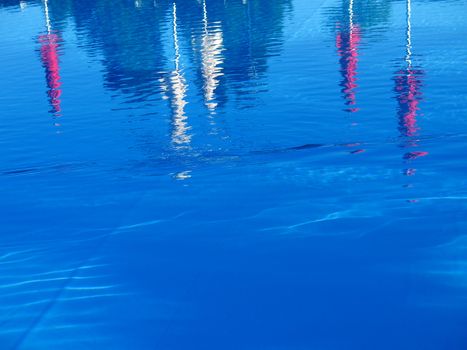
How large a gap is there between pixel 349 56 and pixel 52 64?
5.76m

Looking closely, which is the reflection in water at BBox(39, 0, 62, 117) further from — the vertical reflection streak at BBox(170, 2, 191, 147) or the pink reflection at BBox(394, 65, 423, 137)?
the pink reflection at BBox(394, 65, 423, 137)

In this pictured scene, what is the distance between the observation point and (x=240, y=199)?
7.45 m

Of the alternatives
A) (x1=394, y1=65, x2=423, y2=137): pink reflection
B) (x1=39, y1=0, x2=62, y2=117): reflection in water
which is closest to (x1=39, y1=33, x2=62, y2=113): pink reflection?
(x1=39, y1=0, x2=62, y2=117): reflection in water

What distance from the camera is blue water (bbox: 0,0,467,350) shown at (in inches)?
214

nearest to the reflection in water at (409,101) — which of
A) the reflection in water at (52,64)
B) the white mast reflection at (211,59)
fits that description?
the white mast reflection at (211,59)

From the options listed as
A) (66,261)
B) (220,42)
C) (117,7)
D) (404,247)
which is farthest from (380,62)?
(117,7)

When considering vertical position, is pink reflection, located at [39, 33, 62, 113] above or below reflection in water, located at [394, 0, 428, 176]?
above

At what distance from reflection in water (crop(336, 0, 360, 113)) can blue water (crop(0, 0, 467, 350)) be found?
7 cm

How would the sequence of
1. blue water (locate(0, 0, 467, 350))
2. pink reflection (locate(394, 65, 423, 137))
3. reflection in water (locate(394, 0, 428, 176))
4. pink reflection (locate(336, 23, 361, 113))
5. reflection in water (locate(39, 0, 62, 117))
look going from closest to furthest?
blue water (locate(0, 0, 467, 350)), reflection in water (locate(394, 0, 428, 176)), pink reflection (locate(394, 65, 423, 137)), pink reflection (locate(336, 23, 361, 113)), reflection in water (locate(39, 0, 62, 117))

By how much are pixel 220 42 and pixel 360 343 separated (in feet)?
35.9

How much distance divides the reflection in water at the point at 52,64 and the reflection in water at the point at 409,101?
5010mm

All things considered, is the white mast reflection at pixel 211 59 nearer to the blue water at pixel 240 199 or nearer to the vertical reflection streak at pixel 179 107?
the blue water at pixel 240 199

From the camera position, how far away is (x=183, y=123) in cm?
974

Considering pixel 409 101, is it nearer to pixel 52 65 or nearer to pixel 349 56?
pixel 349 56
